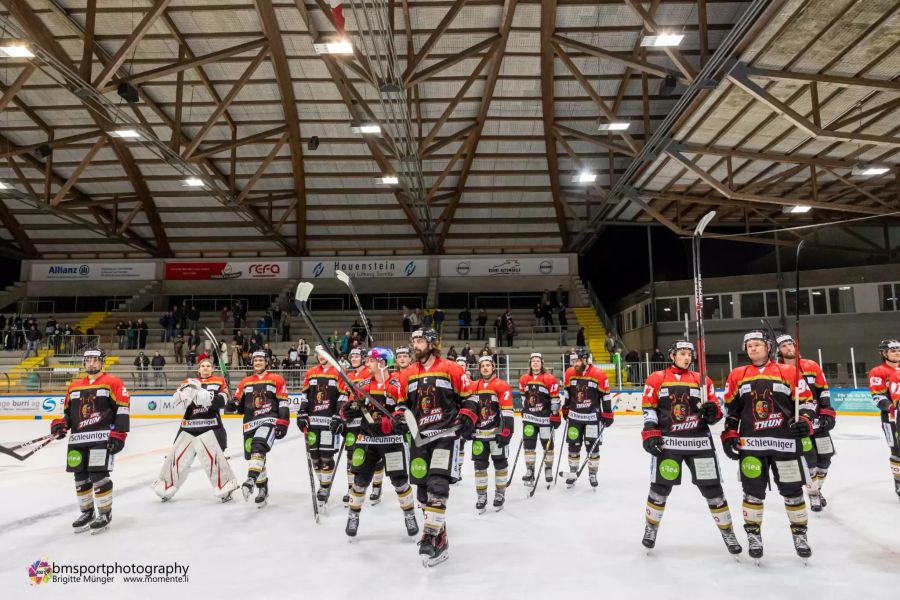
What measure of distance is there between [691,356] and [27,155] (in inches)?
1102

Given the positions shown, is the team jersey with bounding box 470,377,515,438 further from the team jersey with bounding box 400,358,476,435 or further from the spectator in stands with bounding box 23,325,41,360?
the spectator in stands with bounding box 23,325,41,360

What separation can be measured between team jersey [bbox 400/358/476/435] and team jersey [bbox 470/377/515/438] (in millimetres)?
1840

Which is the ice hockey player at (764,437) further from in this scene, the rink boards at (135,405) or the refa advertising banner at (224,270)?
the refa advertising banner at (224,270)

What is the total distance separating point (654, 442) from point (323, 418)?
12.2 feet

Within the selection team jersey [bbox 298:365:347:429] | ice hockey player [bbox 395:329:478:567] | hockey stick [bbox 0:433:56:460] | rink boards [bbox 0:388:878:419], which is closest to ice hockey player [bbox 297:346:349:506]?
team jersey [bbox 298:365:347:429]

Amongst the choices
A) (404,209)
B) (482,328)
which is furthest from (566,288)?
(404,209)

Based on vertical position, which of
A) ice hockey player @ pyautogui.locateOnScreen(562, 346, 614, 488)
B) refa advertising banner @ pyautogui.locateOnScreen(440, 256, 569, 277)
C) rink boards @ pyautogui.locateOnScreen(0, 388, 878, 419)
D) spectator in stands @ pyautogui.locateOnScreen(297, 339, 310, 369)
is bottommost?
rink boards @ pyautogui.locateOnScreen(0, 388, 878, 419)

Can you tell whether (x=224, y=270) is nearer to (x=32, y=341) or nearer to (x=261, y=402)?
(x=32, y=341)

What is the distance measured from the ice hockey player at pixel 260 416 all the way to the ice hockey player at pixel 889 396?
22.8 feet

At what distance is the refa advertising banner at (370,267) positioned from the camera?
102ft

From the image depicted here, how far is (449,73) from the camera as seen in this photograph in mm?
20062

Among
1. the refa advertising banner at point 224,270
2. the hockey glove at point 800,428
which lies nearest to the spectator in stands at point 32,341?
the refa advertising banner at point 224,270

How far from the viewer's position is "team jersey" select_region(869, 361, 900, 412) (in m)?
6.98

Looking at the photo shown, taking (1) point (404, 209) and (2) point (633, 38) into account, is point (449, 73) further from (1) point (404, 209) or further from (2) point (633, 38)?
(1) point (404, 209)
